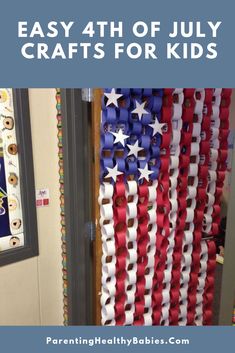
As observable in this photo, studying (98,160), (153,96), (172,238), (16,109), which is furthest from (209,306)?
(16,109)

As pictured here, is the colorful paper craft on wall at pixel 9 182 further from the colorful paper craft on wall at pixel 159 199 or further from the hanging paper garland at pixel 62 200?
the colorful paper craft on wall at pixel 159 199

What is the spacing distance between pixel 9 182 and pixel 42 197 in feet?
0.69

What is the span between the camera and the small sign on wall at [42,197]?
5.85ft

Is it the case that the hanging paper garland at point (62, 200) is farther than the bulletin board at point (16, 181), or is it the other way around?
the hanging paper garland at point (62, 200)

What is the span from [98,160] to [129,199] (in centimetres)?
30

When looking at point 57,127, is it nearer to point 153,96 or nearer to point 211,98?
point 153,96

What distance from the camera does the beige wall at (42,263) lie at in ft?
5.61

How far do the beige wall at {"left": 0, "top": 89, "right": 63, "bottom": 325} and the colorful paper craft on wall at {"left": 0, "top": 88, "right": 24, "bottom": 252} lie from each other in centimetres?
11

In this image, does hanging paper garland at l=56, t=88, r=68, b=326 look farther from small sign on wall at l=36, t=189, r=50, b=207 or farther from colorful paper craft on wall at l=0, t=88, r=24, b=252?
colorful paper craft on wall at l=0, t=88, r=24, b=252

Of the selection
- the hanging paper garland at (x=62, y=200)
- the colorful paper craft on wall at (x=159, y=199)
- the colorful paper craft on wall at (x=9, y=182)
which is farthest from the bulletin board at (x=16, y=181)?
the colorful paper craft on wall at (x=159, y=199)

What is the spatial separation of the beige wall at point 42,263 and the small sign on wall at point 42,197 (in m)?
0.03

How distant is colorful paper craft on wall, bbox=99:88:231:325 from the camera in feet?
5.55

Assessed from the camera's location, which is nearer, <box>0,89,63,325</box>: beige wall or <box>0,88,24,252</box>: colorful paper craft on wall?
<box>0,88,24,252</box>: colorful paper craft on wall

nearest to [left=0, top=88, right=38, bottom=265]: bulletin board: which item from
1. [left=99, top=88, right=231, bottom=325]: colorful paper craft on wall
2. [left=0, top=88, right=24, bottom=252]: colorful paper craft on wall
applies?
[left=0, top=88, right=24, bottom=252]: colorful paper craft on wall
